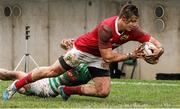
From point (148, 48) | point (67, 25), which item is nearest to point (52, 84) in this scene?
point (148, 48)

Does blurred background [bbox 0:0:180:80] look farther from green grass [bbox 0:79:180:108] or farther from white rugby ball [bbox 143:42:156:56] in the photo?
white rugby ball [bbox 143:42:156:56]

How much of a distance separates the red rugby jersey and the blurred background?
17147 millimetres

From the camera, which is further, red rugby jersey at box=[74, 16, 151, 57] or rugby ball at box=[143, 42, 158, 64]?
red rugby jersey at box=[74, 16, 151, 57]

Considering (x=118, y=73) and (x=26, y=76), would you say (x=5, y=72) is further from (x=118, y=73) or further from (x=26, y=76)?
(x=118, y=73)

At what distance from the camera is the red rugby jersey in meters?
10.8

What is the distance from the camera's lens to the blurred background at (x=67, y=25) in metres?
28.6

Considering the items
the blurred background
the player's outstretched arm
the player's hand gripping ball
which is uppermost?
the player's hand gripping ball

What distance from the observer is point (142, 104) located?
35.7 feet

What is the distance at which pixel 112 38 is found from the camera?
10805mm

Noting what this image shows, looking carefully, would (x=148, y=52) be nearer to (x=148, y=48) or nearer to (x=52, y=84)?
(x=148, y=48)

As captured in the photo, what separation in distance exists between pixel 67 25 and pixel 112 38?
61.2 feet

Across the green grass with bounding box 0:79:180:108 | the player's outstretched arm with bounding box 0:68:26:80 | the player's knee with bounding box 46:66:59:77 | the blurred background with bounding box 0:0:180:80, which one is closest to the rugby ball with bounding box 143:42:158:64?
the green grass with bounding box 0:79:180:108

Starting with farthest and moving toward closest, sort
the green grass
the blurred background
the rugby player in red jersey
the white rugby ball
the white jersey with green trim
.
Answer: the blurred background
the white jersey with green trim
the rugby player in red jersey
the white rugby ball
the green grass

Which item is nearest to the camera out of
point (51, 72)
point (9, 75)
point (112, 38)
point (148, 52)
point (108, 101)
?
point (148, 52)
